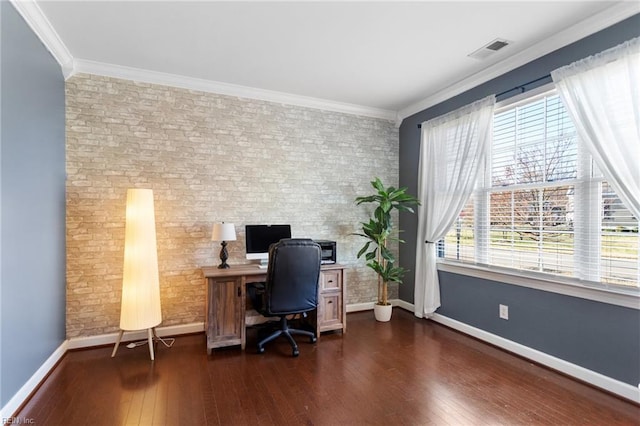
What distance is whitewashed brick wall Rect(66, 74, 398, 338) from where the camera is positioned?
9.94ft

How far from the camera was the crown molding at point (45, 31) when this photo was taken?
2146mm

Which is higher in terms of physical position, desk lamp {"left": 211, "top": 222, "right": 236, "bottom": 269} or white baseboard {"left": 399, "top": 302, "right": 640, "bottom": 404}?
desk lamp {"left": 211, "top": 222, "right": 236, "bottom": 269}

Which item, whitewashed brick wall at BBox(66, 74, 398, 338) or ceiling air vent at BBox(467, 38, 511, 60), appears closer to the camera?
ceiling air vent at BBox(467, 38, 511, 60)

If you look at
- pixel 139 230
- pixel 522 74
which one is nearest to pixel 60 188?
pixel 139 230

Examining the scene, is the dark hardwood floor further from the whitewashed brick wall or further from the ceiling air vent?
the ceiling air vent

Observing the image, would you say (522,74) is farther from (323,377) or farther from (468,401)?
(323,377)

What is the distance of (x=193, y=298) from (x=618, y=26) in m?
4.38

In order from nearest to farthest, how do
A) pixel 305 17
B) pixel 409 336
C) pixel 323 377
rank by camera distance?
pixel 305 17
pixel 323 377
pixel 409 336

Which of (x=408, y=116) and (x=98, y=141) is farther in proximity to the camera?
(x=408, y=116)

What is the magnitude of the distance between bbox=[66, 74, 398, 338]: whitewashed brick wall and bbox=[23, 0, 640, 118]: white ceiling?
349 mm

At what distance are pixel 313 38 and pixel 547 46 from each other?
6.57ft

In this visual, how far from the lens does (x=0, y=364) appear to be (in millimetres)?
1871

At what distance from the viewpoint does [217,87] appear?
11.5 feet

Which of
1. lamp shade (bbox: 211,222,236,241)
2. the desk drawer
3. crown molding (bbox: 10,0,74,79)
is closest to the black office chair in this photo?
the desk drawer
